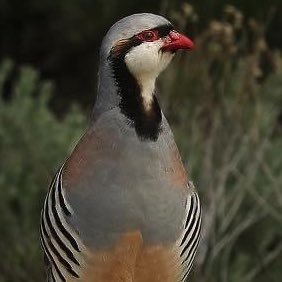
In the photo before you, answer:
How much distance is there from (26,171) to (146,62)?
9.23ft

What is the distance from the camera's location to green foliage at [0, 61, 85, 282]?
17.1 feet

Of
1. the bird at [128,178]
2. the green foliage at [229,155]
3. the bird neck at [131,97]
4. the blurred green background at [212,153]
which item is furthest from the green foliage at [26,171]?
the bird neck at [131,97]

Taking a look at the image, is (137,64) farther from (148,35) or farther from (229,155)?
(229,155)

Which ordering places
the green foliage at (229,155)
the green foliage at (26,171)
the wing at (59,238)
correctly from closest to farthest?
the wing at (59,238), the green foliage at (229,155), the green foliage at (26,171)

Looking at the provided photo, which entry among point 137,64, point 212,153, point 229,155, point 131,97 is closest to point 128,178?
point 131,97

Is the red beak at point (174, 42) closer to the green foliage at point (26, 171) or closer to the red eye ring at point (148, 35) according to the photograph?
the red eye ring at point (148, 35)

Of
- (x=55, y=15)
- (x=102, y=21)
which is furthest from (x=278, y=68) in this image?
(x=55, y=15)

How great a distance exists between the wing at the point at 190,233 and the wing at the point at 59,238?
12.5 inches

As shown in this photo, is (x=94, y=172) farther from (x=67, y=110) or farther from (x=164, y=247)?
(x=67, y=110)

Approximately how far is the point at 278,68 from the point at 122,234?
8.49ft

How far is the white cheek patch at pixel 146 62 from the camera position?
9.48 ft

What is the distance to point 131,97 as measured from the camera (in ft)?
9.71

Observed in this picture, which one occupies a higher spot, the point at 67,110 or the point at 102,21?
the point at 102,21

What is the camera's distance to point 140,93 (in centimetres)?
295
